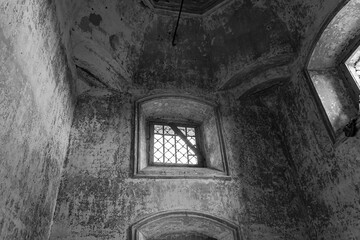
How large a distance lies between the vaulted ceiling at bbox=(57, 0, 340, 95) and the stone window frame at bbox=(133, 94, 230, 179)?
0.40 metres

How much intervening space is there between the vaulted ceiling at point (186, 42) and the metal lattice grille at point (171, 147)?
0.92 metres

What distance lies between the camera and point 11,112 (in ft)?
7.48

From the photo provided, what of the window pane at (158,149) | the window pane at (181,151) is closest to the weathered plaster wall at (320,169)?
the window pane at (181,151)

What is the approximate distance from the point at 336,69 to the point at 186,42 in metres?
2.90

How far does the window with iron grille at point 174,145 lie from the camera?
470 cm

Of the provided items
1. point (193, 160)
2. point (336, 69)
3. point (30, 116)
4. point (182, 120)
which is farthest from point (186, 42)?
point (30, 116)

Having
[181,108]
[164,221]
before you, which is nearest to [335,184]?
[164,221]

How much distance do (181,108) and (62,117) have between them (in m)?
2.28

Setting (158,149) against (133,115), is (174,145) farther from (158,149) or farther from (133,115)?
(133,115)

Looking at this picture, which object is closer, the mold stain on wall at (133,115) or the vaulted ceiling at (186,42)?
the mold stain on wall at (133,115)

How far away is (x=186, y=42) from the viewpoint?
5816 millimetres

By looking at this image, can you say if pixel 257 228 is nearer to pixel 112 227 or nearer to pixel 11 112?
pixel 112 227

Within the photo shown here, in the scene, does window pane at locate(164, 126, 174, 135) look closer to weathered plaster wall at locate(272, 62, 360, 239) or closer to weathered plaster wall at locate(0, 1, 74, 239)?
weathered plaster wall at locate(0, 1, 74, 239)

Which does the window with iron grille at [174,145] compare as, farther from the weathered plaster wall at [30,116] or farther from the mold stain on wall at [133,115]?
the weathered plaster wall at [30,116]
